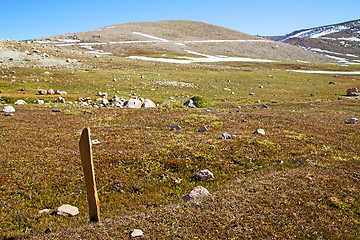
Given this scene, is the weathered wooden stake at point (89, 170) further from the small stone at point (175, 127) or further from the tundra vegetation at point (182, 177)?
the small stone at point (175, 127)

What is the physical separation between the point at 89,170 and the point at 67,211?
1.88 meters

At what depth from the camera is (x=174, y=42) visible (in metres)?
125

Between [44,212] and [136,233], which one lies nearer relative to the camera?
[136,233]

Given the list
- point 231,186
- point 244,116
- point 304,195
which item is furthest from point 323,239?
point 244,116

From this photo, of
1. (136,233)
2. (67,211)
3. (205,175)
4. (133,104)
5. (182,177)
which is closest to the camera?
(136,233)

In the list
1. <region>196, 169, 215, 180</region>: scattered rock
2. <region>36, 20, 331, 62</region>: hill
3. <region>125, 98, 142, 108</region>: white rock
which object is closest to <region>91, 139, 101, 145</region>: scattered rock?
<region>196, 169, 215, 180</region>: scattered rock

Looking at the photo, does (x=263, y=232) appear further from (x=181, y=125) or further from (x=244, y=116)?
(x=244, y=116)

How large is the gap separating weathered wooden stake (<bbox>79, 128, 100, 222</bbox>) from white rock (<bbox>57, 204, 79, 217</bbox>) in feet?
3.13

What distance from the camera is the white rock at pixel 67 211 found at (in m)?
6.47

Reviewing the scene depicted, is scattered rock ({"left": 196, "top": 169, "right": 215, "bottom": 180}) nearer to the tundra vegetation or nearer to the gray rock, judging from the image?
the tundra vegetation

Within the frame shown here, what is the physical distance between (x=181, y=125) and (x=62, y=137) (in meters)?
6.72

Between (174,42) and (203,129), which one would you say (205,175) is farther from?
(174,42)

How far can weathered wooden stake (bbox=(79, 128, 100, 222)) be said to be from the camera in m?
5.36

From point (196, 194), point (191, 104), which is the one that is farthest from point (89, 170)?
point (191, 104)
